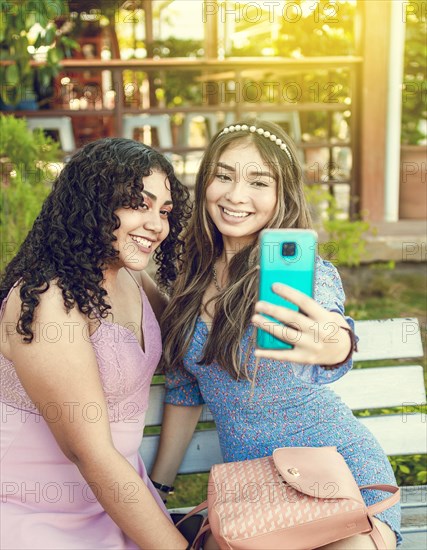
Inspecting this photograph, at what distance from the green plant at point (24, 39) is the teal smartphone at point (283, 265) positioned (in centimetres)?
260

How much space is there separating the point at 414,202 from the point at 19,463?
5433 mm

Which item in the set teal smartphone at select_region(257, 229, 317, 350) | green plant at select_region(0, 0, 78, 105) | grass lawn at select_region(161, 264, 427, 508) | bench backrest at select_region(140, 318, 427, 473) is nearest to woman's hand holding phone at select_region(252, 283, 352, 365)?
teal smartphone at select_region(257, 229, 317, 350)

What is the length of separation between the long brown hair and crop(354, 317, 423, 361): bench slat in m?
0.59

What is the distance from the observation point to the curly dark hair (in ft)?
6.53

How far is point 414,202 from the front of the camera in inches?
271

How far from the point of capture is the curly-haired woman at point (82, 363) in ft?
6.33

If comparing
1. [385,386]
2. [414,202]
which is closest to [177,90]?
[414,202]

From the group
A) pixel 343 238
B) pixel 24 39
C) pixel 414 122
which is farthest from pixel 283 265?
pixel 414 122

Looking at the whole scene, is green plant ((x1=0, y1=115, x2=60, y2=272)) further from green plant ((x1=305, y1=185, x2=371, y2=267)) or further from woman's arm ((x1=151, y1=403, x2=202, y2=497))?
green plant ((x1=305, y1=185, x2=371, y2=267))

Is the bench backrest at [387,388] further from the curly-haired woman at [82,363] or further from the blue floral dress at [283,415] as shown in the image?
the curly-haired woman at [82,363]

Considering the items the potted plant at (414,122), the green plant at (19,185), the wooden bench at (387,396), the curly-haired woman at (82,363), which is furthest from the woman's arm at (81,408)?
the potted plant at (414,122)

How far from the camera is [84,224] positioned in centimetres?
201

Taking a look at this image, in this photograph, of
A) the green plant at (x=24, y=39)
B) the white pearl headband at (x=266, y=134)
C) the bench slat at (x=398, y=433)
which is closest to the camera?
the white pearl headband at (x=266, y=134)

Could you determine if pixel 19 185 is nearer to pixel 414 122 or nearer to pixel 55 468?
pixel 55 468
